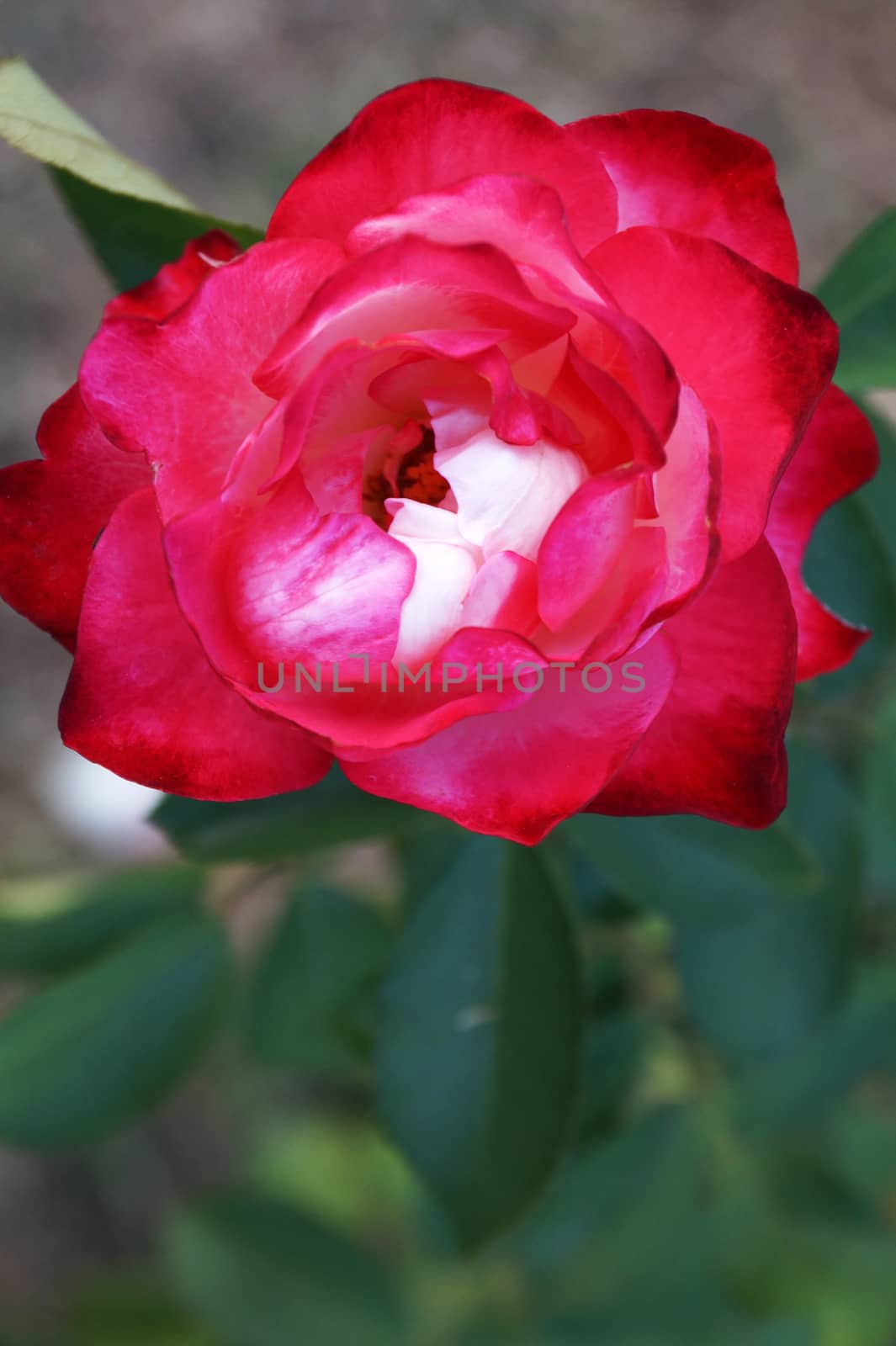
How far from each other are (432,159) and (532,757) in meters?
0.24

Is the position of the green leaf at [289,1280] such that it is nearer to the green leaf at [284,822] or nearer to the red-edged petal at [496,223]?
the green leaf at [284,822]

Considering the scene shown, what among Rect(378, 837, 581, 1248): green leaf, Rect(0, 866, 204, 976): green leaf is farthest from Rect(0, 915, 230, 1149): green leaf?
Rect(378, 837, 581, 1248): green leaf

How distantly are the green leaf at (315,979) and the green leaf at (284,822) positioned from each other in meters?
0.46

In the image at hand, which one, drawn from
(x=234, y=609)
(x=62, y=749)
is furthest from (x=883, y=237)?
(x=62, y=749)

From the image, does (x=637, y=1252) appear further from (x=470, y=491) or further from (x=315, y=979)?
(x=470, y=491)

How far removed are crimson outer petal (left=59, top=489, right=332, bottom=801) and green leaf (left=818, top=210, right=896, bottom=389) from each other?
14.3 inches

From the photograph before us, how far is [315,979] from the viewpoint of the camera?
1.22 metres

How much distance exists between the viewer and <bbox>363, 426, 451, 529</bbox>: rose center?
23.2 inches

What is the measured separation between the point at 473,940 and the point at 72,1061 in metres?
0.38

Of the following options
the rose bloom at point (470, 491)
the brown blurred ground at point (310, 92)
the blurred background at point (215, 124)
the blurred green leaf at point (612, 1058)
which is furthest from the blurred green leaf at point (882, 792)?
the brown blurred ground at point (310, 92)

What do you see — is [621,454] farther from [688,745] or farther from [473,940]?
[473,940]

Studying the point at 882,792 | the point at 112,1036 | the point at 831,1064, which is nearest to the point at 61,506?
the point at 112,1036

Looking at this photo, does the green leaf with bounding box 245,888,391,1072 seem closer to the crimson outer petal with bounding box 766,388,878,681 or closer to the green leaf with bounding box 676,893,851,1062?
the green leaf with bounding box 676,893,851,1062

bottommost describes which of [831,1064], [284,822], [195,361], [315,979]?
[831,1064]
